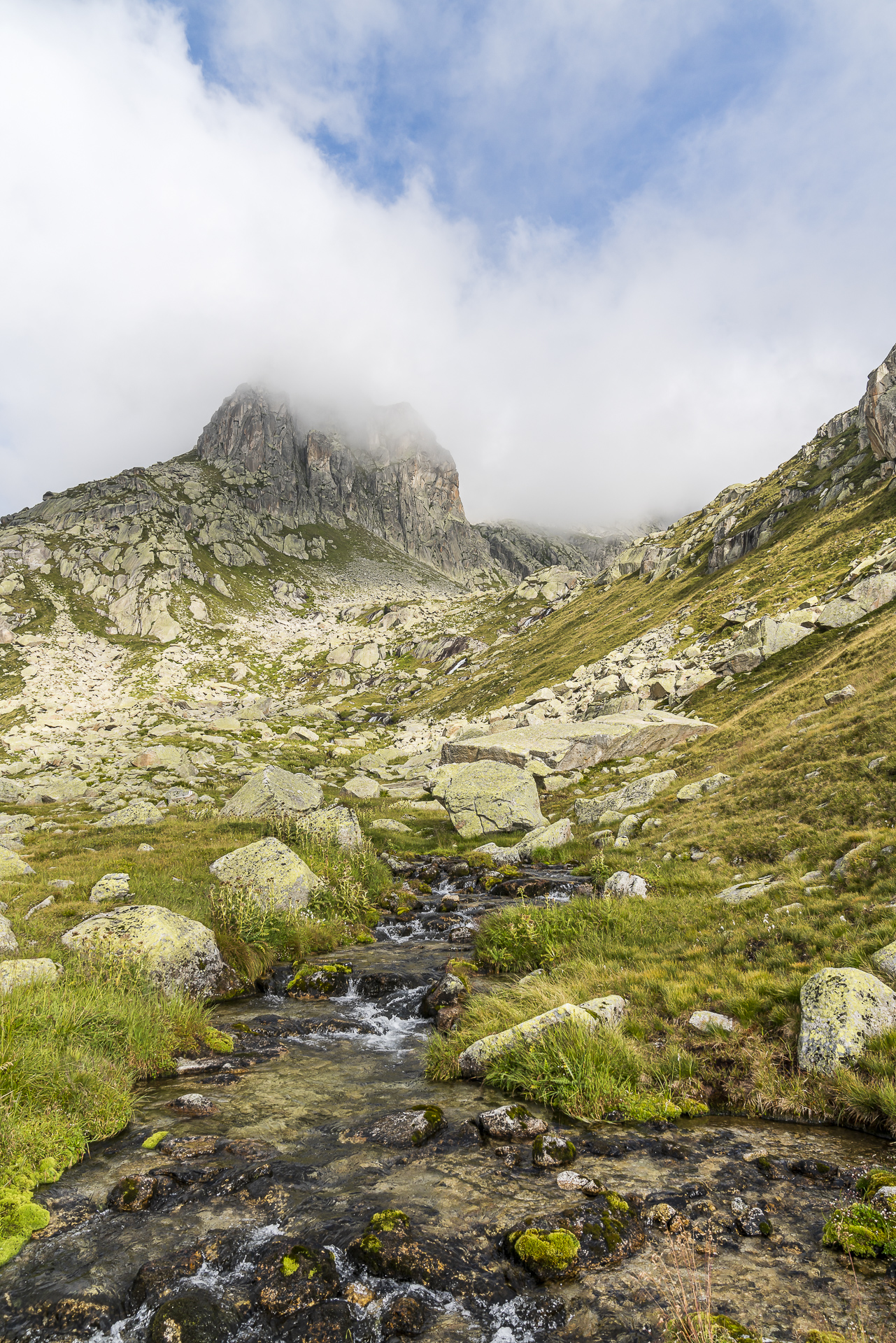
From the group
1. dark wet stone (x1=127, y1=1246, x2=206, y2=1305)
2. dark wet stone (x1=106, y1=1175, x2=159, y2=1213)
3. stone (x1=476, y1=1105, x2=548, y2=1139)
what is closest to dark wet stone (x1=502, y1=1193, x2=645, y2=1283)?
stone (x1=476, y1=1105, x2=548, y2=1139)

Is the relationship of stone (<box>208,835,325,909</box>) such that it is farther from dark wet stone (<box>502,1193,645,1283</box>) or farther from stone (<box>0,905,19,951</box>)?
dark wet stone (<box>502,1193,645,1283</box>)

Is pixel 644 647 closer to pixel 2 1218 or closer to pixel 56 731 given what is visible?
pixel 2 1218

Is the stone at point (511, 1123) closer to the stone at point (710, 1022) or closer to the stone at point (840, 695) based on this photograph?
the stone at point (710, 1022)

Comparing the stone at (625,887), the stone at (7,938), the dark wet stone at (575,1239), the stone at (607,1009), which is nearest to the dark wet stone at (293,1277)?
the dark wet stone at (575,1239)

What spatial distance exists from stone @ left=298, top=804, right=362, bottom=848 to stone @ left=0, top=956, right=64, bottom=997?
53.4 feet

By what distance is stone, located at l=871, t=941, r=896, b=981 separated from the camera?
960 centimetres

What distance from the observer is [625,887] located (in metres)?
19.8

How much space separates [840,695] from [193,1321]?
113 feet

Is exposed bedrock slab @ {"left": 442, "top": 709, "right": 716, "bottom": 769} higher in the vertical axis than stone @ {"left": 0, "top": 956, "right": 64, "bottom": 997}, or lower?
lower

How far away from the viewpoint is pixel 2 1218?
6863 mm

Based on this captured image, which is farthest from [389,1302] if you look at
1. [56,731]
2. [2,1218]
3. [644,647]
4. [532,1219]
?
[56,731]

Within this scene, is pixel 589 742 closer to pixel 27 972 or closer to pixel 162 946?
pixel 162 946

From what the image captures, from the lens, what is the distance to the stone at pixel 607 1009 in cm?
1078

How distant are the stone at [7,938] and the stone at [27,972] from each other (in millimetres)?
1569
